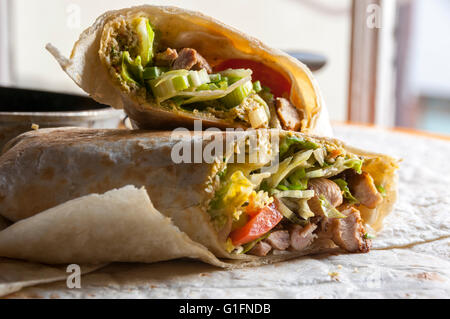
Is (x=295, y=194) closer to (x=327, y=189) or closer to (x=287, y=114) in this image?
(x=327, y=189)

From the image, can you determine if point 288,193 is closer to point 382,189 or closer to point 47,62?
point 382,189

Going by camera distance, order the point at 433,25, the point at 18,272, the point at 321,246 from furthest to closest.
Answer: the point at 433,25 < the point at 321,246 < the point at 18,272

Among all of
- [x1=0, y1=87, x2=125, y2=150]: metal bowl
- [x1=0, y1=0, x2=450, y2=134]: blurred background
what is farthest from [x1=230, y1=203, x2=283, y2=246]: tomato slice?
[x1=0, y1=0, x2=450, y2=134]: blurred background

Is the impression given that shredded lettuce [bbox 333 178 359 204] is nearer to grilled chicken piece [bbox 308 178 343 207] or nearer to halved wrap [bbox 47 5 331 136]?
grilled chicken piece [bbox 308 178 343 207]

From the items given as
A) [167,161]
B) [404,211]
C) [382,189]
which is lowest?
[404,211]

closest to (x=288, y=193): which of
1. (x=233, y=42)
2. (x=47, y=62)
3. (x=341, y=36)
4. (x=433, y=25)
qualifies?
(x=233, y=42)
